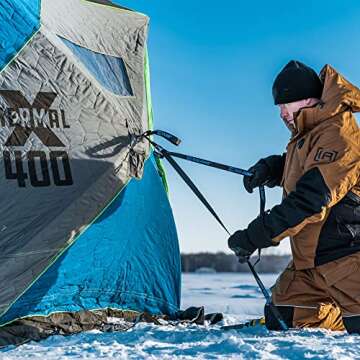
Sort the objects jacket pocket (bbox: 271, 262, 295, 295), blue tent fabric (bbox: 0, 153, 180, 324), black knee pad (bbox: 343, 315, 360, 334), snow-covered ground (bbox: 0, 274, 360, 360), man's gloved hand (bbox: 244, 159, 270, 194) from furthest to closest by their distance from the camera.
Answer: man's gloved hand (bbox: 244, 159, 270, 194)
blue tent fabric (bbox: 0, 153, 180, 324)
jacket pocket (bbox: 271, 262, 295, 295)
black knee pad (bbox: 343, 315, 360, 334)
snow-covered ground (bbox: 0, 274, 360, 360)

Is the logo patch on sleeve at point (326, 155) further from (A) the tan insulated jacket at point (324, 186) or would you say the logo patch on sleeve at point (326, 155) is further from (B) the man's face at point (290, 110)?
(B) the man's face at point (290, 110)

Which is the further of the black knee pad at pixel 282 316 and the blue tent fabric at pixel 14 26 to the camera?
the blue tent fabric at pixel 14 26

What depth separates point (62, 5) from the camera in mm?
4137

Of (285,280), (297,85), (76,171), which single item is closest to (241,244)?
(285,280)

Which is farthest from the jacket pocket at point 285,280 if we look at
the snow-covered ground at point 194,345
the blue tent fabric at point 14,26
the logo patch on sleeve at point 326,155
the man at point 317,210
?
the blue tent fabric at point 14,26

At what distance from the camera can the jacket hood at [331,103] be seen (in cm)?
321

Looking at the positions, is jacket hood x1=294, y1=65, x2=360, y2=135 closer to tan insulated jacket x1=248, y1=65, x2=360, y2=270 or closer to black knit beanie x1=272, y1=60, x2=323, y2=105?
tan insulated jacket x1=248, y1=65, x2=360, y2=270

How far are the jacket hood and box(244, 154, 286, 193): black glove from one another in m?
0.61

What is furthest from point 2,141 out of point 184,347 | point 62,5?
point 184,347

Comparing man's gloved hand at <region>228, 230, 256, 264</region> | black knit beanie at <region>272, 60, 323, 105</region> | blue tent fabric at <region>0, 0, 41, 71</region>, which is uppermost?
blue tent fabric at <region>0, 0, 41, 71</region>

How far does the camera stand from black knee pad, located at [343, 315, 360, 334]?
10.3 ft

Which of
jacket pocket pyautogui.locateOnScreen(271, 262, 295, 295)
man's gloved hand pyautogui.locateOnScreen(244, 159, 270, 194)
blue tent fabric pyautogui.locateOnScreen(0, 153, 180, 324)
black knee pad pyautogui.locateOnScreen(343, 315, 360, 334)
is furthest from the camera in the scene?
man's gloved hand pyautogui.locateOnScreen(244, 159, 270, 194)

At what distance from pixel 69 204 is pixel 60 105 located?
25.4 inches

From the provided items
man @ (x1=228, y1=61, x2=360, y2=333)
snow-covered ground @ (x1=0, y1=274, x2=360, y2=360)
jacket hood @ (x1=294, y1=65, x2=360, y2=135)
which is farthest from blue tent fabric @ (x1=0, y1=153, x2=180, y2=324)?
jacket hood @ (x1=294, y1=65, x2=360, y2=135)
